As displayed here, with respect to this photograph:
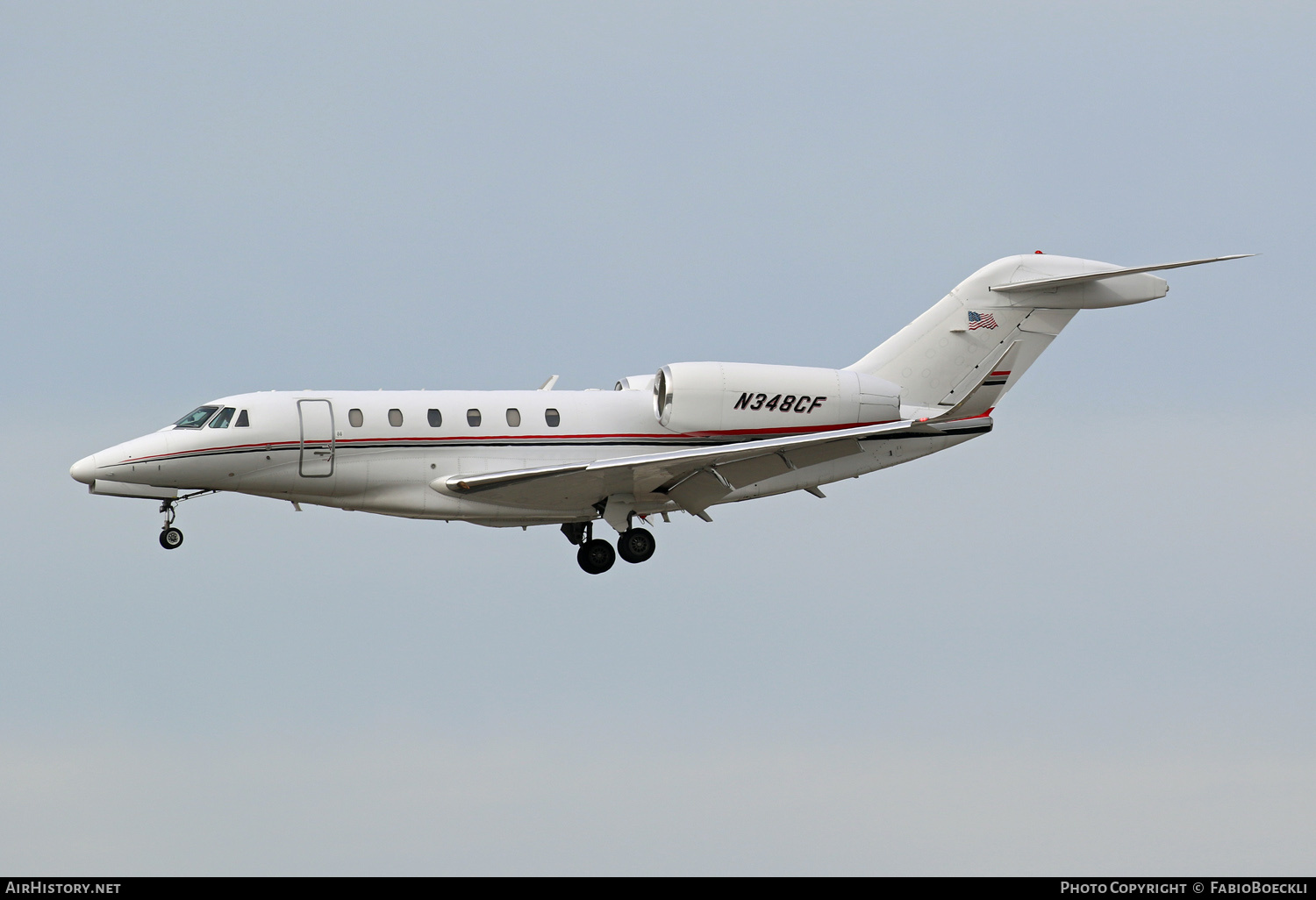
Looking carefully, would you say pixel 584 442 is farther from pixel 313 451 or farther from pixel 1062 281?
pixel 1062 281

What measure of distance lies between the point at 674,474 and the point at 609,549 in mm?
2225

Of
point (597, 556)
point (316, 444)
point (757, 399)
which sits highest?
point (757, 399)

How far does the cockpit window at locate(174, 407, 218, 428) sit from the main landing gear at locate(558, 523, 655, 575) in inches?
253

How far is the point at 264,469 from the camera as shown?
1046 inches

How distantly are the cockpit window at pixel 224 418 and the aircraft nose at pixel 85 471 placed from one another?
2.02m

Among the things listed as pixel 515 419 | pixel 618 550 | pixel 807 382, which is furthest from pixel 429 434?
pixel 807 382

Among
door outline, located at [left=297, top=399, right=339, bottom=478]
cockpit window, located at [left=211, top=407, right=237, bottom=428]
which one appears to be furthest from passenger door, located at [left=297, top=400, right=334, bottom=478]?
cockpit window, located at [left=211, top=407, right=237, bottom=428]

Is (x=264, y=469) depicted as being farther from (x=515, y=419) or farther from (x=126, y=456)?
(x=515, y=419)

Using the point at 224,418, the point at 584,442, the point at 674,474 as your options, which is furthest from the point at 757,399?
the point at 224,418

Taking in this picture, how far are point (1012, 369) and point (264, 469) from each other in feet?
45.2

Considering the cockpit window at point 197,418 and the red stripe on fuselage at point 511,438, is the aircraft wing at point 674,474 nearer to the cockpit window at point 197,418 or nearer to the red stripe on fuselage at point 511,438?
the red stripe on fuselage at point 511,438

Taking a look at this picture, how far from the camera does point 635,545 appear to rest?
28094mm

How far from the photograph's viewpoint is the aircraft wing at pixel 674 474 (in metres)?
26.5

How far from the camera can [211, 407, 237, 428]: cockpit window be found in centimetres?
2662
